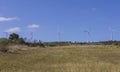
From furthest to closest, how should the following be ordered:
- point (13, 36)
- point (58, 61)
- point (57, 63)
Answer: point (13, 36) < point (58, 61) < point (57, 63)

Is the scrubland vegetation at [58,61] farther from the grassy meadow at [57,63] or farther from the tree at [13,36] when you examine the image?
the tree at [13,36]

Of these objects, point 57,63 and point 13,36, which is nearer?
point 57,63

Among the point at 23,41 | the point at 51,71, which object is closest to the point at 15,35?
the point at 23,41

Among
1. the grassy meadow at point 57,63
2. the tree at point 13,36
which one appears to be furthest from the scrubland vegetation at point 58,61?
the tree at point 13,36

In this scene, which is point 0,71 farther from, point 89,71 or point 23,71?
point 89,71

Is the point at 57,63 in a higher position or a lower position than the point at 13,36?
lower

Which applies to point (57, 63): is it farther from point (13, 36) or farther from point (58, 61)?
point (13, 36)

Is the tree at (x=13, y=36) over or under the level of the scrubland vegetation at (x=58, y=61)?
over

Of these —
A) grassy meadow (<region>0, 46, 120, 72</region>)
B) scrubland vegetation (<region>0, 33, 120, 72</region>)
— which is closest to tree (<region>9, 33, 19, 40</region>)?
scrubland vegetation (<region>0, 33, 120, 72</region>)

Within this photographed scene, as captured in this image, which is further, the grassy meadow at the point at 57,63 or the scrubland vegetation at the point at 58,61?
the scrubland vegetation at the point at 58,61

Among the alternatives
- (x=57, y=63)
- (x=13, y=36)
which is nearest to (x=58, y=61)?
(x=57, y=63)

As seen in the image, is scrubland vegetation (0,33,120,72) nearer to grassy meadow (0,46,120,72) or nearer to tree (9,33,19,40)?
grassy meadow (0,46,120,72)

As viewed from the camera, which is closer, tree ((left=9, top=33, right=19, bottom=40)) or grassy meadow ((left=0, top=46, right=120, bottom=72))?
grassy meadow ((left=0, top=46, right=120, bottom=72))

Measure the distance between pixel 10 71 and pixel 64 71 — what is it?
3.84 meters
